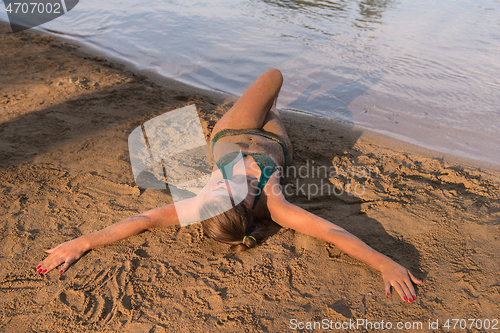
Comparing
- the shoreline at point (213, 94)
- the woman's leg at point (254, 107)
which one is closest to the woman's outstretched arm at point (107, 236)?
the woman's leg at point (254, 107)

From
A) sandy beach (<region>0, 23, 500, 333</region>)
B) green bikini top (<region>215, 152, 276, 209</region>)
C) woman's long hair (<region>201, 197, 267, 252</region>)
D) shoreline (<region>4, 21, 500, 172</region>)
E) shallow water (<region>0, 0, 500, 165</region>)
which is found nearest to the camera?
sandy beach (<region>0, 23, 500, 333</region>)

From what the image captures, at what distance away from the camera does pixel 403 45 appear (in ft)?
23.6

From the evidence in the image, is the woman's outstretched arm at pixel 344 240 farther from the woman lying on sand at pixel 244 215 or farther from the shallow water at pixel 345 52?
the shallow water at pixel 345 52

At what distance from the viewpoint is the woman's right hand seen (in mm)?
2254

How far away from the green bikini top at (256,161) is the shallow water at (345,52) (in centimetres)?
237

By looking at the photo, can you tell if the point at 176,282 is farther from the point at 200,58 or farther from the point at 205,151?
→ the point at 200,58

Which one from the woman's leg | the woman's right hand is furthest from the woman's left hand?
the woman's right hand

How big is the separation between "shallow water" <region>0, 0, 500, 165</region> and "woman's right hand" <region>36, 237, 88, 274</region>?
388cm

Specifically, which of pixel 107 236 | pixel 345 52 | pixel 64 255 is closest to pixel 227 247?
pixel 107 236

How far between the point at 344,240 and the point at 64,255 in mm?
2167

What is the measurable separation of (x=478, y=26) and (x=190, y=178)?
9.48 meters

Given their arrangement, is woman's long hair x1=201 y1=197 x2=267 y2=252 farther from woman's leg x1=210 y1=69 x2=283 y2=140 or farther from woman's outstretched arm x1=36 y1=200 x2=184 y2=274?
woman's leg x1=210 y1=69 x2=283 y2=140

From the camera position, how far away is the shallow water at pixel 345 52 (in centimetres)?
482

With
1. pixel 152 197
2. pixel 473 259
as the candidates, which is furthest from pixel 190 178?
pixel 473 259
